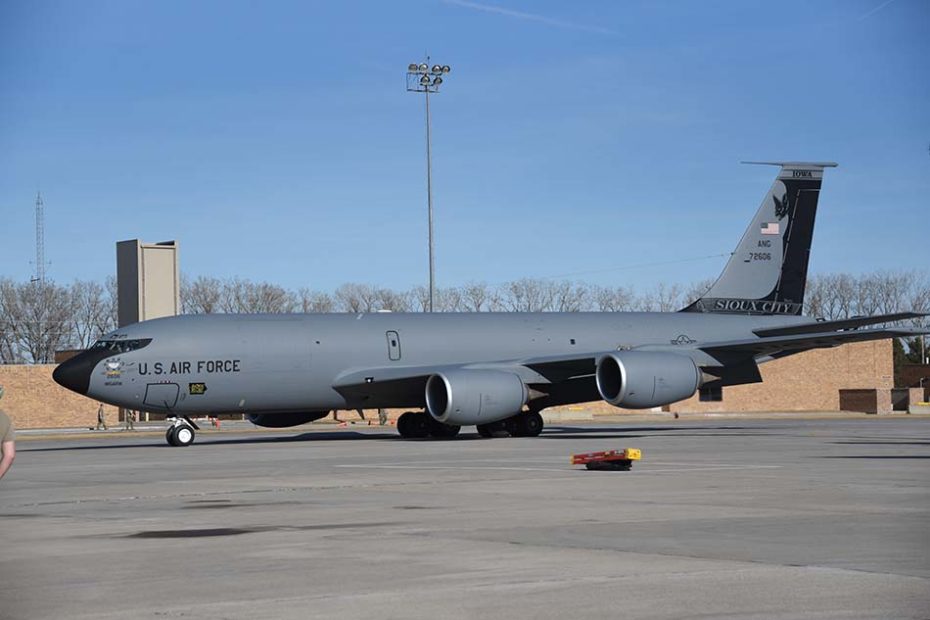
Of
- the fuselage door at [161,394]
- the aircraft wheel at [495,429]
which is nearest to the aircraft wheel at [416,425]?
the aircraft wheel at [495,429]

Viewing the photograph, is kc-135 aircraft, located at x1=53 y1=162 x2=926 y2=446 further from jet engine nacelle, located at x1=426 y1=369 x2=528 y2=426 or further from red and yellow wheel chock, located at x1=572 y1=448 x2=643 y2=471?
red and yellow wheel chock, located at x1=572 y1=448 x2=643 y2=471

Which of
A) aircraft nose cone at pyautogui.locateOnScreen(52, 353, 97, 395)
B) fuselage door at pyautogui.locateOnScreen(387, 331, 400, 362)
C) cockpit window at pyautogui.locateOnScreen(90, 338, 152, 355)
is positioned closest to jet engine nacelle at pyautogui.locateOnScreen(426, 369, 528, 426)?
fuselage door at pyautogui.locateOnScreen(387, 331, 400, 362)

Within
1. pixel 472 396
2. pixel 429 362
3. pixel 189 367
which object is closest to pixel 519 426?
pixel 429 362

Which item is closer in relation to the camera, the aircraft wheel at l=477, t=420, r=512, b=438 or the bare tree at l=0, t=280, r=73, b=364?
the aircraft wheel at l=477, t=420, r=512, b=438

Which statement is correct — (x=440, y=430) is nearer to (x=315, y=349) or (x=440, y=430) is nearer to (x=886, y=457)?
(x=315, y=349)

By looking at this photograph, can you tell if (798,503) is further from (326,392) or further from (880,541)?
(326,392)

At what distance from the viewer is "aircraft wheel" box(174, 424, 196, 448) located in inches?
1387

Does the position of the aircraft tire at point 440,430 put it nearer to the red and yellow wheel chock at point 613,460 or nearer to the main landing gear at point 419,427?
the main landing gear at point 419,427

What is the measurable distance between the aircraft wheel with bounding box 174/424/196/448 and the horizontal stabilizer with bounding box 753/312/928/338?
1794cm

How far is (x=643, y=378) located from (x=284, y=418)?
33.9 feet

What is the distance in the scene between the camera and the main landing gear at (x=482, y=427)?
126 ft

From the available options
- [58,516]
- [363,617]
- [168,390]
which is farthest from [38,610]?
[168,390]

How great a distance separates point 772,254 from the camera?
4478cm

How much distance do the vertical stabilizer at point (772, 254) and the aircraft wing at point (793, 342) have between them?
5.58 m
